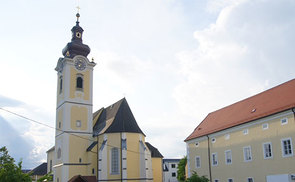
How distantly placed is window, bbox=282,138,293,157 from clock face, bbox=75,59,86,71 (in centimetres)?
2716

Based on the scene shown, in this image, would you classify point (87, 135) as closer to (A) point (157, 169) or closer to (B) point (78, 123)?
(B) point (78, 123)

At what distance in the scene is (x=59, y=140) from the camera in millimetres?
39344

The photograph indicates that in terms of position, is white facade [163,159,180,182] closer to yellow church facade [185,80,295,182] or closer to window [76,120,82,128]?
window [76,120,82,128]

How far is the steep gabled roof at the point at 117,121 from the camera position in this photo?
37.9 metres

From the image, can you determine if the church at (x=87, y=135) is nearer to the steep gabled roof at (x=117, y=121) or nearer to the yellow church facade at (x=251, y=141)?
the steep gabled roof at (x=117, y=121)

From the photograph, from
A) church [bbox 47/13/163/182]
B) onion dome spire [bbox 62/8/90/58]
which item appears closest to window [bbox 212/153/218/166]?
church [bbox 47/13/163/182]

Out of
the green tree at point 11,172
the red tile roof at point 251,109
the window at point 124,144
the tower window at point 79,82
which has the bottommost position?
the green tree at point 11,172

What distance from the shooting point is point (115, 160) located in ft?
122

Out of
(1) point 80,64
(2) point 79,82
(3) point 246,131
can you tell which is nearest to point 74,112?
(2) point 79,82

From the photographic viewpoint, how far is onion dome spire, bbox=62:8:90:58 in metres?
41.4

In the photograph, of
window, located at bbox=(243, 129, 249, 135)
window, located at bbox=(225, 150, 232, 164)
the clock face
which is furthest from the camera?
the clock face

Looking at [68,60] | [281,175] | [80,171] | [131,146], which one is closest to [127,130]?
[131,146]

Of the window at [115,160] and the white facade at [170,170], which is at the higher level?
the window at [115,160]

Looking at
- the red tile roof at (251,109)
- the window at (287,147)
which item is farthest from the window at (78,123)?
the window at (287,147)
